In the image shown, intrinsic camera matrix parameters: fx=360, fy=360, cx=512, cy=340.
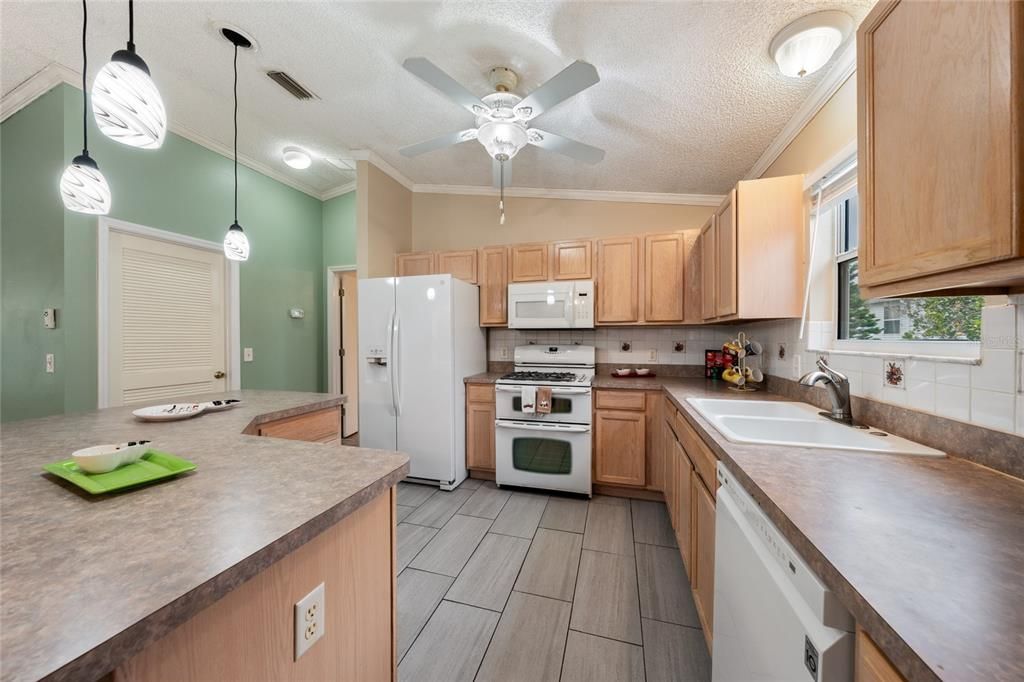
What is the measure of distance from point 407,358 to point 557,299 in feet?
4.52

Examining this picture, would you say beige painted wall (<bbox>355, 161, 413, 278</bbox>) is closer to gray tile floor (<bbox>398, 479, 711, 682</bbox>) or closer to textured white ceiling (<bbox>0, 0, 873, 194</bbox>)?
textured white ceiling (<bbox>0, 0, 873, 194</bbox>)

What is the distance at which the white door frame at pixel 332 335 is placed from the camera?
13.5 ft

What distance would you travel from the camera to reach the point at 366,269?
3.22 meters

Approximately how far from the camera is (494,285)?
134 inches

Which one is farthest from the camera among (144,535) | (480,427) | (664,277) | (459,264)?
(459,264)

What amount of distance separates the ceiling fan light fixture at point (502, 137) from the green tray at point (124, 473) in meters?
1.96

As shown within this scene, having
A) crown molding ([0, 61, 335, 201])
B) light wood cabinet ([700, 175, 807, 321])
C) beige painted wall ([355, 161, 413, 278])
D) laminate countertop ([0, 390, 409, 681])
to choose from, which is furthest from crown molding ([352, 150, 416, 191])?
light wood cabinet ([700, 175, 807, 321])

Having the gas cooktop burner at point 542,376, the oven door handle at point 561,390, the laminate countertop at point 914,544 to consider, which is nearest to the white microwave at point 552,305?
the gas cooktop burner at point 542,376

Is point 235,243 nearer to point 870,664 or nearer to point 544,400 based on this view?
point 544,400

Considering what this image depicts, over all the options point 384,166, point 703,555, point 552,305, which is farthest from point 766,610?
point 384,166

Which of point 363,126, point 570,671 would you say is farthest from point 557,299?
point 570,671

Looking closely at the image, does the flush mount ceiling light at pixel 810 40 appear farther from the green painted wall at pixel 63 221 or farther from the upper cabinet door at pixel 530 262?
the green painted wall at pixel 63 221

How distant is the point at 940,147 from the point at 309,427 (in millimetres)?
2418

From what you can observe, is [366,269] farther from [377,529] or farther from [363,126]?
[377,529]
